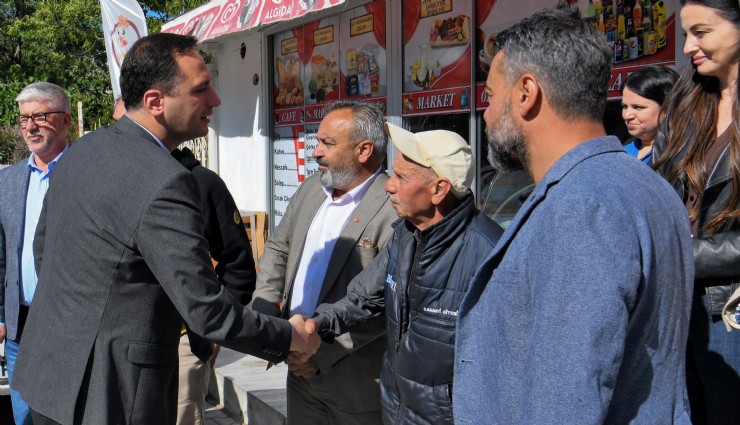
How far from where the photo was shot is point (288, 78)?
9461mm

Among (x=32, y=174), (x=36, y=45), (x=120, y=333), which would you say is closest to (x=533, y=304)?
(x=120, y=333)

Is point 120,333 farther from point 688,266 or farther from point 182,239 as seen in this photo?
point 688,266

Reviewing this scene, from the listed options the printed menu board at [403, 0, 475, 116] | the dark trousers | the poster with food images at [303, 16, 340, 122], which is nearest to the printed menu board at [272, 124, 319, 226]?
the poster with food images at [303, 16, 340, 122]

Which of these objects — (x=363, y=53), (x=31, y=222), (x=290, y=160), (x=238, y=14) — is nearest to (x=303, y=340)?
(x=31, y=222)

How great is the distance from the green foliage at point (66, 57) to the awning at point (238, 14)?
898 cm

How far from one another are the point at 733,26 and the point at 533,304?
1.38m

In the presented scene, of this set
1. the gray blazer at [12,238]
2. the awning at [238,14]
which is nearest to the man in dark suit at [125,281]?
the gray blazer at [12,238]

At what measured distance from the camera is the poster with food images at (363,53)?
7703 millimetres

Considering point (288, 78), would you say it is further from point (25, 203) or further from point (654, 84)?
point (654, 84)

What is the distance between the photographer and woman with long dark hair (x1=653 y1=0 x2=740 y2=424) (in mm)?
2172

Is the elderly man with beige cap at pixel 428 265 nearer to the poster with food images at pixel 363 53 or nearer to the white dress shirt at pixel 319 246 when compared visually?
the white dress shirt at pixel 319 246

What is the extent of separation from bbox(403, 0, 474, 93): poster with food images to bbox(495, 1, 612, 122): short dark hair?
4956mm

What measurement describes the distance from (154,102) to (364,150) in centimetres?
104

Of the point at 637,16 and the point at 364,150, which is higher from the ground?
the point at 637,16
